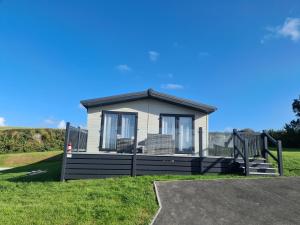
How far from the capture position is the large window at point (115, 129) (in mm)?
12188

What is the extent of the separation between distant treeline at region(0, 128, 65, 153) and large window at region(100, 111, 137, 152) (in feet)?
59.0

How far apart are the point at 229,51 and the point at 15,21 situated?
12521 mm

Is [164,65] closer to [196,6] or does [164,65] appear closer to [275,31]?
[196,6]

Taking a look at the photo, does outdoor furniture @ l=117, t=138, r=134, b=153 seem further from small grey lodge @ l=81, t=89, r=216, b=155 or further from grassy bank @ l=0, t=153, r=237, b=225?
grassy bank @ l=0, t=153, r=237, b=225

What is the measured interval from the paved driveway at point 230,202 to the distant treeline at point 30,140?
2274 centimetres

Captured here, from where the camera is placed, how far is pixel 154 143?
11148mm

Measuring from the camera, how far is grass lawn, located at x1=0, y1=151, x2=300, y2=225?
5.72 m

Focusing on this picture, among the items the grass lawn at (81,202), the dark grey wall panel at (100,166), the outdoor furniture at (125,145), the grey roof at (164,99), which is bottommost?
the grass lawn at (81,202)

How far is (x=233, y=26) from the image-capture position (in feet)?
49.0

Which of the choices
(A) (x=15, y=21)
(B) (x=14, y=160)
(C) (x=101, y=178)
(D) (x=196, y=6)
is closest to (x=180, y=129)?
(C) (x=101, y=178)

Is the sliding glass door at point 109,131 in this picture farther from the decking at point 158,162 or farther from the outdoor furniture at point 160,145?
the outdoor furniture at point 160,145

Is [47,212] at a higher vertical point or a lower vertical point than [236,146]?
lower

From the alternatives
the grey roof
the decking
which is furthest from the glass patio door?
the decking

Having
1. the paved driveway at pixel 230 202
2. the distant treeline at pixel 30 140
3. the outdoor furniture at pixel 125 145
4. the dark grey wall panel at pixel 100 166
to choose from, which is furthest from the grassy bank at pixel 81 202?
the distant treeline at pixel 30 140
